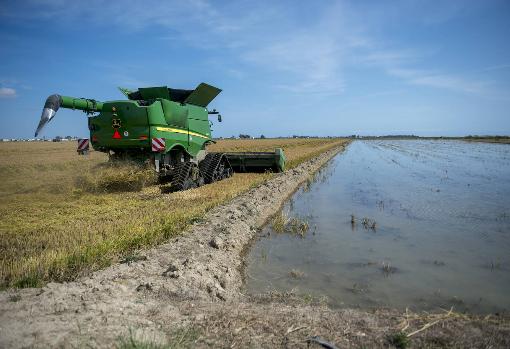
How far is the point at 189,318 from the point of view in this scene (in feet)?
10.7

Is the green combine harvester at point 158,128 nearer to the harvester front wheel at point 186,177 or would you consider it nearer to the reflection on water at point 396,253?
the harvester front wheel at point 186,177

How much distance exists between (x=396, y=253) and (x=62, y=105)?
8169 millimetres

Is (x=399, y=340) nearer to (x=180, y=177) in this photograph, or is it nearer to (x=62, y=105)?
(x=180, y=177)

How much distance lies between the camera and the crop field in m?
4.47

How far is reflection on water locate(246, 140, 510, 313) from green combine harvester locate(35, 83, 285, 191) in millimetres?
3745

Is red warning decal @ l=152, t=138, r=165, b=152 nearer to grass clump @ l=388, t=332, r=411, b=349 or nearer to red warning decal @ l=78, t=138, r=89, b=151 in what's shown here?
red warning decal @ l=78, t=138, r=89, b=151

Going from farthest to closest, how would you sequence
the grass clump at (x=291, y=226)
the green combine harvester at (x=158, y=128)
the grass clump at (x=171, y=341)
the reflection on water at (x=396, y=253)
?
the green combine harvester at (x=158, y=128)
the grass clump at (x=291, y=226)
the reflection on water at (x=396, y=253)
the grass clump at (x=171, y=341)

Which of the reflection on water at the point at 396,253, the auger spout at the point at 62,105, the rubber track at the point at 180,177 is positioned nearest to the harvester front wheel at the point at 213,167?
the rubber track at the point at 180,177

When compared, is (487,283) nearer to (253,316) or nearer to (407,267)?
(407,267)

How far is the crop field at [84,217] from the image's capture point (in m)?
4.47

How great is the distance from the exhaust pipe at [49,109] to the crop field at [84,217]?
1.80 m

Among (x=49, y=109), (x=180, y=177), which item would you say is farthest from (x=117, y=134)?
(x=180, y=177)

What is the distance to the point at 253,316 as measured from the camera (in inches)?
131

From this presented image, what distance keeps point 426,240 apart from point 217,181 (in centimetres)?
828
